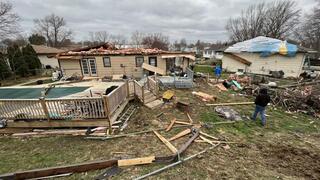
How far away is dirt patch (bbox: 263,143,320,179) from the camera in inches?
169

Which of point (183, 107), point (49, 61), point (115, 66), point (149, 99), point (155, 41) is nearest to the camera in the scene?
point (183, 107)

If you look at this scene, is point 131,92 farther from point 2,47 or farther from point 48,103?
point 2,47

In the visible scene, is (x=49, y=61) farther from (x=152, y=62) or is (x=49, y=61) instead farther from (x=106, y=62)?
(x=152, y=62)

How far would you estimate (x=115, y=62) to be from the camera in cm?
1703

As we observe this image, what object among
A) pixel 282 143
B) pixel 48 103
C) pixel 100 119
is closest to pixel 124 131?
pixel 100 119

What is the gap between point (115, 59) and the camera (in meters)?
16.9

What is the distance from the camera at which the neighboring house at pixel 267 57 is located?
63.2ft

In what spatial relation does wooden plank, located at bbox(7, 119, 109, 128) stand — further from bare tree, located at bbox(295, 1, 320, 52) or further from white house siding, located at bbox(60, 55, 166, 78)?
bare tree, located at bbox(295, 1, 320, 52)

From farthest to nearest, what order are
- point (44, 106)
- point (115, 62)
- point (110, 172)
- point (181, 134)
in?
point (115, 62) < point (44, 106) < point (181, 134) < point (110, 172)

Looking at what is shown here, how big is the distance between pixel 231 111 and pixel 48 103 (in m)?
8.12

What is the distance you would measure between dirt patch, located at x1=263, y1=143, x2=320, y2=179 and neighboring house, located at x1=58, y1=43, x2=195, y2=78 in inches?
481

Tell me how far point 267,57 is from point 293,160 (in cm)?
1868

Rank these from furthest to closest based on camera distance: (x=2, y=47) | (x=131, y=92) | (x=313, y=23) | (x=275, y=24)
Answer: (x=275, y=24) → (x=313, y=23) → (x=2, y=47) → (x=131, y=92)

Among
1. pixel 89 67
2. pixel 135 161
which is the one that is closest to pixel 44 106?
pixel 135 161
